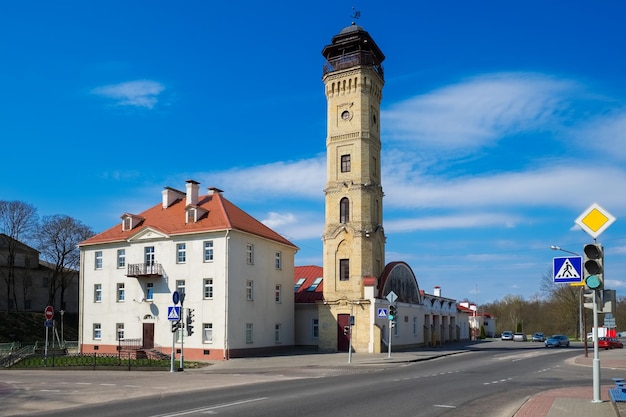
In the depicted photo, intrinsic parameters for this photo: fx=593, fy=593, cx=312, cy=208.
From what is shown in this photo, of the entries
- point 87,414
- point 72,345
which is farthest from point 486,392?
point 72,345

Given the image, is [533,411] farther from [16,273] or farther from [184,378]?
[16,273]

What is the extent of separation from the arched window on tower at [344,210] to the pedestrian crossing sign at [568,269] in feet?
105

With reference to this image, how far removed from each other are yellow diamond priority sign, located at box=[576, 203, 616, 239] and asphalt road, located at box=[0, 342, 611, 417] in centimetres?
→ 454

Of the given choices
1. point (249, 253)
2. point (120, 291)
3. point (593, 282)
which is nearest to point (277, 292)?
point (249, 253)

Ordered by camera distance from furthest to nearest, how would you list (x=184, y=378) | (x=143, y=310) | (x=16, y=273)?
(x=16, y=273) < (x=143, y=310) < (x=184, y=378)

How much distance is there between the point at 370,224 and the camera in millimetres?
45125

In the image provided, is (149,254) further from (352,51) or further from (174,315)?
(352,51)

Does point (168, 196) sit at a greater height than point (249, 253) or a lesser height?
greater

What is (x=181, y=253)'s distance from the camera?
41.7 meters

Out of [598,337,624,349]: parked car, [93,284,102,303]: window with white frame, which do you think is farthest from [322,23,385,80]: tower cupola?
[598,337,624,349]: parked car

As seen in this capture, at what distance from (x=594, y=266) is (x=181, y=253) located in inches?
1294

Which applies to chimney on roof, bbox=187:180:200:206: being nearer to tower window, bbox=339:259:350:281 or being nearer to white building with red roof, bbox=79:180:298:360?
white building with red roof, bbox=79:180:298:360

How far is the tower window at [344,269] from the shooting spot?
45125 mm

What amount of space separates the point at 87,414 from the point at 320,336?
3262 cm
